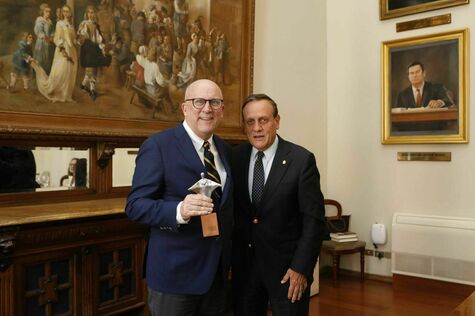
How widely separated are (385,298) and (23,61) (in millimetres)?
4131

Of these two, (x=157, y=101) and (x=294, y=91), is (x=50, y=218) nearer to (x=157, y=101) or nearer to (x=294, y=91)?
(x=157, y=101)

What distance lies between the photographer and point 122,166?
3.74 m

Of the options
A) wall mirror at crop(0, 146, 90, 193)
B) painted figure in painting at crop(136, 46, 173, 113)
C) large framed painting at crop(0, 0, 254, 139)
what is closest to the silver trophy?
large framed painting at crop(0, 0, 254, 139)

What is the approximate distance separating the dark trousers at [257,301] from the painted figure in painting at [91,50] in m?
1.86

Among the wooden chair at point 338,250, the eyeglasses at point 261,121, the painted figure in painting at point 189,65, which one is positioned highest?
the painted figure in painting at point 189,65

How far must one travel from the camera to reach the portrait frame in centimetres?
514

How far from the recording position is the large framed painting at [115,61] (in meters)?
2.96

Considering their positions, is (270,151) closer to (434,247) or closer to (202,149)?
(202,149)

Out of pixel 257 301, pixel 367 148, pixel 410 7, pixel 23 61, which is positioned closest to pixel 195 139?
pixel 257 301

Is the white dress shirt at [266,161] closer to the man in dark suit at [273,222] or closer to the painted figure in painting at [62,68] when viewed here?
the man in dark suit at [273,222]

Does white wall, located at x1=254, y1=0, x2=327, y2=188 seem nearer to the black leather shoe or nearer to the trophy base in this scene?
the black leather shoe

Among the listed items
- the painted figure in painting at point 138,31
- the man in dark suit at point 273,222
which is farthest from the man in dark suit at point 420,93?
the man in dark suit at point 273,222

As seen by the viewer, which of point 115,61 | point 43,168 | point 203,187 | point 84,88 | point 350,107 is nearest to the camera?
point 203,187

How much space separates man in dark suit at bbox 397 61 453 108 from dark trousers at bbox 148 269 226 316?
13.4 feet
